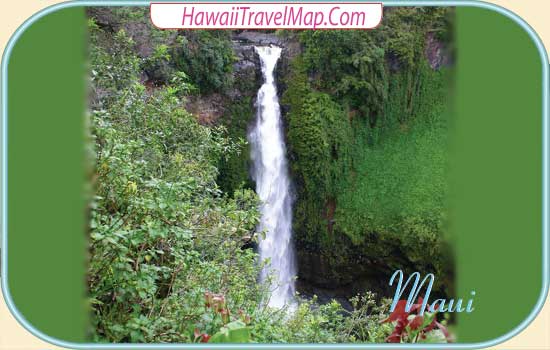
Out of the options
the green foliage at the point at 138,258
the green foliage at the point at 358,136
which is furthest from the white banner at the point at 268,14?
the green foliage at the point at 358,136

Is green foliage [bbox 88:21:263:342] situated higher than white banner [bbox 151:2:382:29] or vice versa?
white banner [bbox 151:2:382:29]

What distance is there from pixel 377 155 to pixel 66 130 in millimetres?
6859

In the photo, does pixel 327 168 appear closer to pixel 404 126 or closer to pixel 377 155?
pixel 377 155

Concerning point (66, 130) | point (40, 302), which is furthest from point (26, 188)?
point (40, 302)

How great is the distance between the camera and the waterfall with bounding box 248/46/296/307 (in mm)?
7648

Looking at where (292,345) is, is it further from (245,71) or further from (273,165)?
(245,71)

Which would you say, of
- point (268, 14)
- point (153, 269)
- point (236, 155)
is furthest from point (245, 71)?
point (153, 269)

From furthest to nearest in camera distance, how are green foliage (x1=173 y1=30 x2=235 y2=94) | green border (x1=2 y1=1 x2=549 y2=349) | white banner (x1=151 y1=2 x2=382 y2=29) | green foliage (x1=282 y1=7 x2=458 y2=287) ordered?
green foliage (x1=282 y1=7 x2=458 y2=287) < green foliage (x1=173 y1=30 x2=235 y2=94) < white banner (x1=151 y1=2 x2=382 y2=29) < green border (x1=2 y1=1 x2=549 y2=349)

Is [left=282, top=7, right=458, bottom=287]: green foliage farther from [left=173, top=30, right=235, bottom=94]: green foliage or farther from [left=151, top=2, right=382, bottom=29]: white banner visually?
[left=151, top=2, right=382, bottom=29]: white banner

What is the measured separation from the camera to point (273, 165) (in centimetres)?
783

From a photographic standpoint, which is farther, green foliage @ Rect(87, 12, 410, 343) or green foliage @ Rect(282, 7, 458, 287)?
green foliage @ Rect(282, 7, 458, 287)

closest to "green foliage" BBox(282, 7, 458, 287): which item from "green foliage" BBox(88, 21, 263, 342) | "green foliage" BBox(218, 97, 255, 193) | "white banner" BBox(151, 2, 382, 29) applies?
"green foliage" BBox(218, 97, 255, 193)

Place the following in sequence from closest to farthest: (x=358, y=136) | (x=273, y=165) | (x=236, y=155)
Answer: (x=236, y=155), (x=273, y=165), (x=358, y=136)

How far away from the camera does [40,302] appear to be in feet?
5.20
